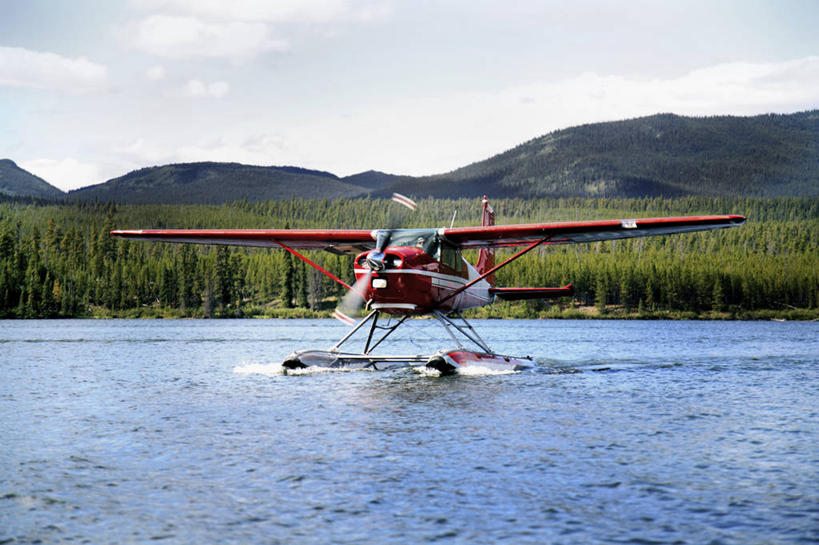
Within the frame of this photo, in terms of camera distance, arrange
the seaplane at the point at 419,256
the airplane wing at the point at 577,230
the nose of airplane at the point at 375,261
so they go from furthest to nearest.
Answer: the seaplane at the point at 419,256 → the nose of airplane at the point at 375,261 → the airplane wing at the point at 577,230

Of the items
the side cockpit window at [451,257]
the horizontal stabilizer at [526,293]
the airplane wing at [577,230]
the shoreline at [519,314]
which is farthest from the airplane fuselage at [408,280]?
the shoreline at [519,314]

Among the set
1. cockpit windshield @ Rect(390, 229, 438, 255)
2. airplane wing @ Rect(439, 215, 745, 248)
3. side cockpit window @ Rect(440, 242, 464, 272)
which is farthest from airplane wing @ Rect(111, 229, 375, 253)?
airplane wing @ Rect(439, 215, 745, 248)

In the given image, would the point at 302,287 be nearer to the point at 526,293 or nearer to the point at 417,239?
the point at 526,293

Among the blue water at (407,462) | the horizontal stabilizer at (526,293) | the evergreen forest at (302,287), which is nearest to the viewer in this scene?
the blue water at (407,462)

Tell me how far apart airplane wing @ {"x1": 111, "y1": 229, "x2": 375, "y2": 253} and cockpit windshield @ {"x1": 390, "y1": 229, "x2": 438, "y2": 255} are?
3.27ft

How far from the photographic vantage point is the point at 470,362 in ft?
56.7

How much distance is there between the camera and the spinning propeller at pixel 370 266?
15125mm

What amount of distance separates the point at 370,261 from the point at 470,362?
3.89 meters

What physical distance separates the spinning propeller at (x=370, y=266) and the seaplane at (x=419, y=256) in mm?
21

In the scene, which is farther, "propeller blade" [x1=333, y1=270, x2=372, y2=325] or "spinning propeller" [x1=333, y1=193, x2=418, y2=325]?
"propeller blade" [x1=333, y1=270, x2=372, y2=325]

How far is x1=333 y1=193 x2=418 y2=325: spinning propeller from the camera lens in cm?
1512

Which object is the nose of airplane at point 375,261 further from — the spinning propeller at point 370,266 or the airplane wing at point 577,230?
the airplane wing at point 577,230

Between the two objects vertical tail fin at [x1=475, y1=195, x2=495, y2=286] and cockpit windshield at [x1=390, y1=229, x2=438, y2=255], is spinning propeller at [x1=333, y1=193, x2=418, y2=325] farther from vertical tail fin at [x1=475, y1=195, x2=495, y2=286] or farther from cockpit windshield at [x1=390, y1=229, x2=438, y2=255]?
vertical tail fin at [x1=475, y1=195, x2=495, y2=286]

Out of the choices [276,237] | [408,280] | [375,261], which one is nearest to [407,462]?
[375,261]
